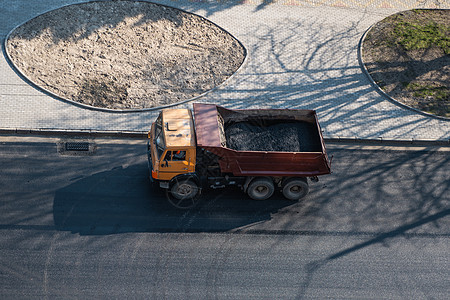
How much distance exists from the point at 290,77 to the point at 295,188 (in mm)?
6107

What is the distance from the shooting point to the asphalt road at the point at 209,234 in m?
11.5

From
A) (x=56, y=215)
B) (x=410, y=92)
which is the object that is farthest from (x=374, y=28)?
(x=56, y=215)

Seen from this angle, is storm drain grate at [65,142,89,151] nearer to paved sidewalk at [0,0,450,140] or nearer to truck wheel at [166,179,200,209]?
paved sidewalk at [0,0,450,140]

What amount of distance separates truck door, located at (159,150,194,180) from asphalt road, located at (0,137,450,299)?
122 centimetres

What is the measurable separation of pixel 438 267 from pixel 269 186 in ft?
17.7

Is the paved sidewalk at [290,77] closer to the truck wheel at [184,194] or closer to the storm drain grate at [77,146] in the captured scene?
the storm drain grate at [77,146]

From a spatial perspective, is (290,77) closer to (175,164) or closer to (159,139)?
(159,139)

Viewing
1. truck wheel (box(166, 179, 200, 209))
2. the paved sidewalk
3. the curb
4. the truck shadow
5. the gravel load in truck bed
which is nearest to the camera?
the truck shadow

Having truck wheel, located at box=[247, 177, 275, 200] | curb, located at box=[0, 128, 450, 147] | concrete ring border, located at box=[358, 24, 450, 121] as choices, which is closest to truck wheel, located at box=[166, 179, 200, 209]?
truck wheel, located at box=[247, 177, 275, 200]

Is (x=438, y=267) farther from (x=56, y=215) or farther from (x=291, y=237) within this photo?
(x=56, y=215)

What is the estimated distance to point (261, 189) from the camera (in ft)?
43.7

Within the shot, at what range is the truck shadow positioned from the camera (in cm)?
1266

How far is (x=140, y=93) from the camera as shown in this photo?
16500 mm

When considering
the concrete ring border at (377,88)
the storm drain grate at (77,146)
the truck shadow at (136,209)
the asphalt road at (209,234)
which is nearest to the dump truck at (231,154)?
the truck shadow at (136,209)
